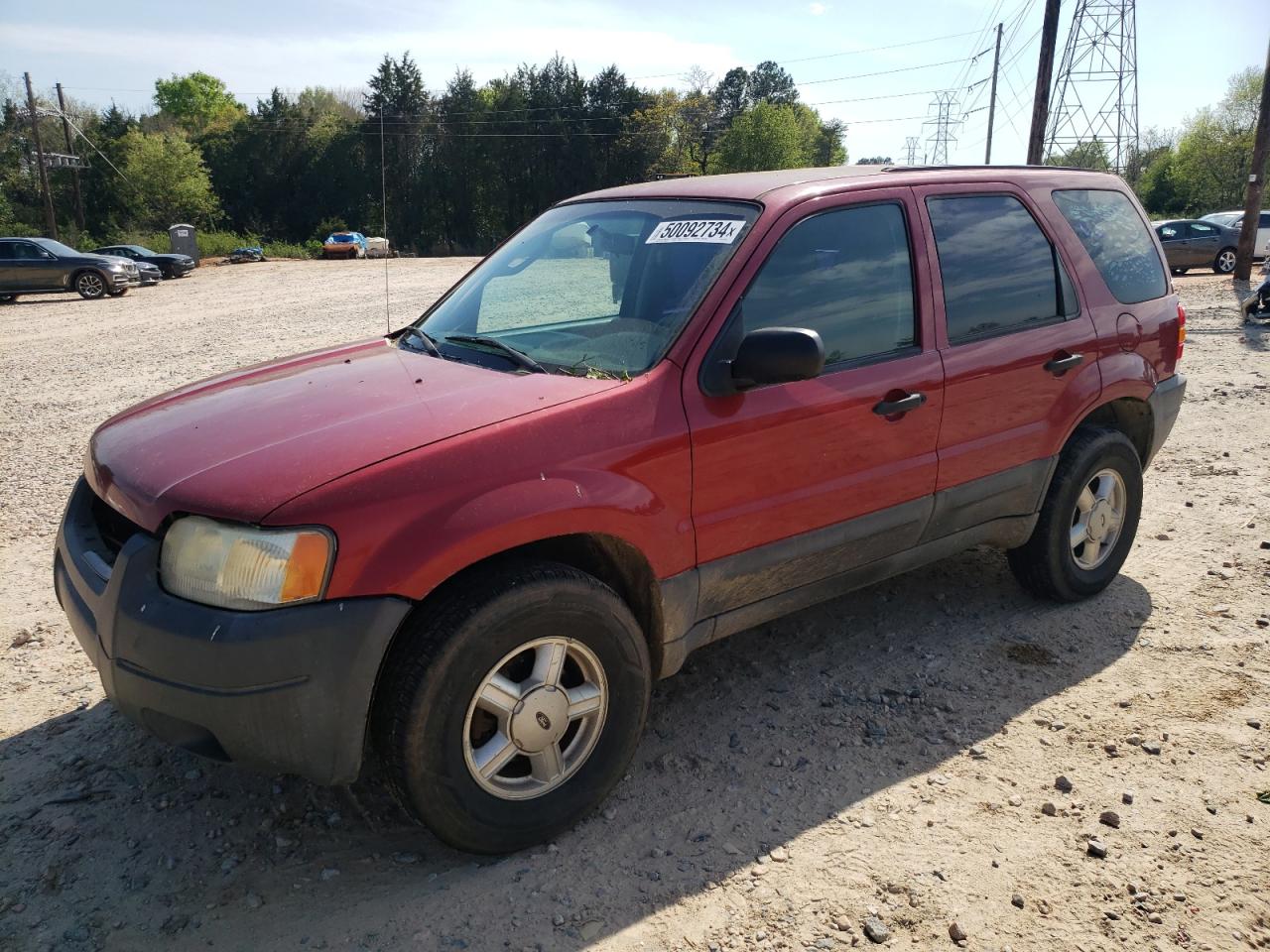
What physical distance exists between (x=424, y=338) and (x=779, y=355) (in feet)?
5.00

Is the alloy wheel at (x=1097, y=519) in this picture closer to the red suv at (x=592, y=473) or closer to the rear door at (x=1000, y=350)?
the red suv at (x=592, y=473)

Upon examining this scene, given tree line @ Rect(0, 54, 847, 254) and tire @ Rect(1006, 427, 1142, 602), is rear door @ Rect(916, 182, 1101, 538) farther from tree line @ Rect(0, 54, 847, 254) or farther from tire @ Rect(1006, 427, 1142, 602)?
tree line @ Rect(0, 54, 847, 254)

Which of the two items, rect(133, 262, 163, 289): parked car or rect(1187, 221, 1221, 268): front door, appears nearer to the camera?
rect(1187, 221, 1221, 268): front door

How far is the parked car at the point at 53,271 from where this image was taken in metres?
23.4

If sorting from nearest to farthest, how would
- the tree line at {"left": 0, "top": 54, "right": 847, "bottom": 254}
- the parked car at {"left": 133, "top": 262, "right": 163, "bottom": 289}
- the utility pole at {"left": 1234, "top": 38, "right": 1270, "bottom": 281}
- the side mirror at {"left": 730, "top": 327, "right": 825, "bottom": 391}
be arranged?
1. the side mirror at {"left": 730, "top": 327, "right": 825, "bottom": 391}
2. the utility pole at {"left": 1234, "top": 38, "right": 1270, "bottom": 281}
3. the parked car at {"left": 133, "top": 262, "right": 163, "bottom": 289}
4. the tree line at {"left": 0, "top": 54, "right": 847, "bottom": 254}

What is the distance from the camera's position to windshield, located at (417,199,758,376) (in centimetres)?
316

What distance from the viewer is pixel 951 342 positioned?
12.2ft

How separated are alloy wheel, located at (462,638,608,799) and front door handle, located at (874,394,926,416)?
142cm

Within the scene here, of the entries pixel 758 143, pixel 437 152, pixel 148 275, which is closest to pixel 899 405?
pixel 148 275

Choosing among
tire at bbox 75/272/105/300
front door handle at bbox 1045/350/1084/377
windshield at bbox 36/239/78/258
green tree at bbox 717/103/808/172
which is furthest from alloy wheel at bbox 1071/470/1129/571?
green tree at bbox 717/103/808/172

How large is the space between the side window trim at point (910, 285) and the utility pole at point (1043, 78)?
Answer: 779 inches

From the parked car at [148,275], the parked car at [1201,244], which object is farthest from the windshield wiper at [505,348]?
the parked car at [148,275]

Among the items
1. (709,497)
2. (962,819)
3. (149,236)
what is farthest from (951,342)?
(149,236)

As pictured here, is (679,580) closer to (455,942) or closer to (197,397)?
(455,942)
